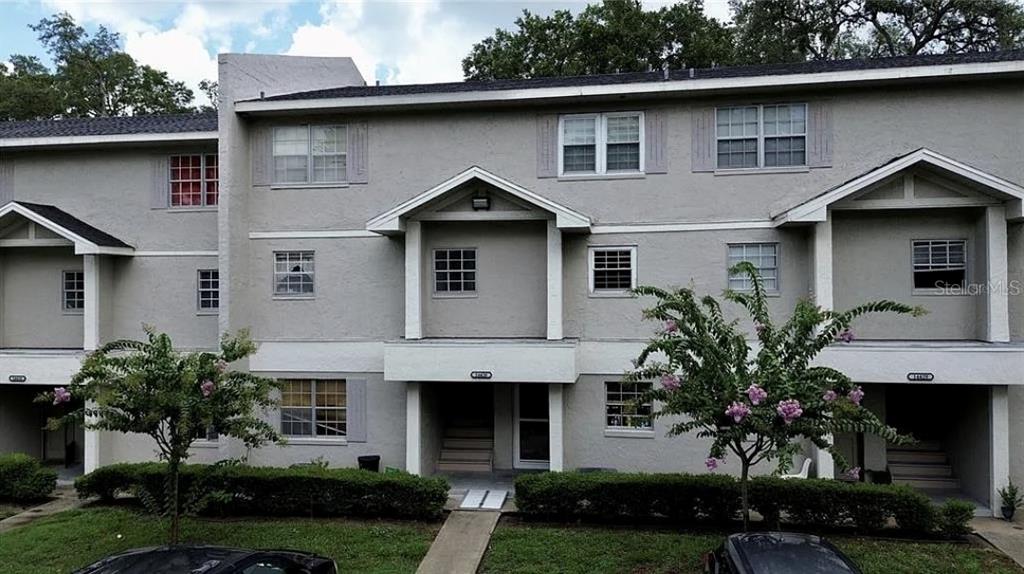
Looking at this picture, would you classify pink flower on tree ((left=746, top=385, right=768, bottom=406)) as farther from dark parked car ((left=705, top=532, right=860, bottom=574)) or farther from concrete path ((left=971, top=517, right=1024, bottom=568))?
concrete path ((left=971, top=517, right=1024, bottom=568))

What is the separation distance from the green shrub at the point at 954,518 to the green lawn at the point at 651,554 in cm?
30

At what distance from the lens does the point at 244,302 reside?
15.3 metres

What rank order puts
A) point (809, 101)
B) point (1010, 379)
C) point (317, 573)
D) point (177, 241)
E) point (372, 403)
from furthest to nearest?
point (177, 241) → point (372, 403) → point (809, 101) → point (1010, 379) → point (317, 573)

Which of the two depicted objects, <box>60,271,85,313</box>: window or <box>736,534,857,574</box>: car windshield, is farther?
<box>60,271,85,313</box>: window

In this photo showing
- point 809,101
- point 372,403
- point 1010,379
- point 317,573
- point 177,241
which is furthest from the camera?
point 177,241

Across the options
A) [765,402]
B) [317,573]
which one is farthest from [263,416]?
[765,402]

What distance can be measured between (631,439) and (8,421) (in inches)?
615

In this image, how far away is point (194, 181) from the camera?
16047mm

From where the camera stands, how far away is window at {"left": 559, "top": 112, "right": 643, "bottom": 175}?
1457cm

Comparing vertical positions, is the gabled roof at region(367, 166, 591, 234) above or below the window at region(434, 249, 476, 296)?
above

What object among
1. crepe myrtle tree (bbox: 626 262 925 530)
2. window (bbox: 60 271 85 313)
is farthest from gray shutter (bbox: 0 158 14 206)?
crepe myrtle tree (bbox: 626 262 925 530)

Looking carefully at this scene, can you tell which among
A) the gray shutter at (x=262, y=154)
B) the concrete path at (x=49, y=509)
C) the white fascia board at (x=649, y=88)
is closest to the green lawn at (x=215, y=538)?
the concrete path at (x=49, y=509)

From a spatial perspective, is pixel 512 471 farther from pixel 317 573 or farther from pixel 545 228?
pixel 317 573

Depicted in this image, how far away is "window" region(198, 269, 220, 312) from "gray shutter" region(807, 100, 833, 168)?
14.2 metres
